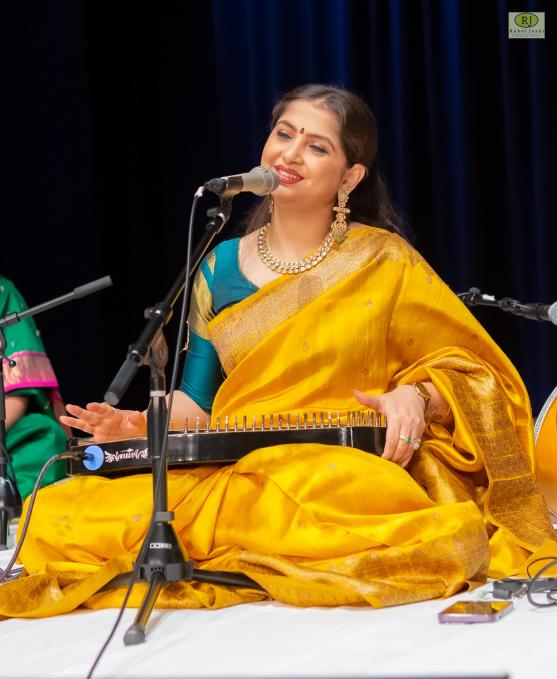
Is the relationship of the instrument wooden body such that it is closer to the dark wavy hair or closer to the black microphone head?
the dark wavy hair

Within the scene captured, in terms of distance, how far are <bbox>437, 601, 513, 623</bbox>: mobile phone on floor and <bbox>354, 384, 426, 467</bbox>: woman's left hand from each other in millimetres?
443

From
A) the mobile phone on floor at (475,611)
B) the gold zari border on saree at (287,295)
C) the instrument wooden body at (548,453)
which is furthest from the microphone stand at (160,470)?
the instrument wooden body at (548,453)

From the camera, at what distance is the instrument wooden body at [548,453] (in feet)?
9.14

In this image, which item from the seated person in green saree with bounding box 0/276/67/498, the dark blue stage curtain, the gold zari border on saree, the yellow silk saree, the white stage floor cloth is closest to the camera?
the white stage floor cloth

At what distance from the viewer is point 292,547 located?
2148mm

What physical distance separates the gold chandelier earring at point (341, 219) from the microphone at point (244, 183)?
1.75 ft

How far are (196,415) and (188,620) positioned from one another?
87cm

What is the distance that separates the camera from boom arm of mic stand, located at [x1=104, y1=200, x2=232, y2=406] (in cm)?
167

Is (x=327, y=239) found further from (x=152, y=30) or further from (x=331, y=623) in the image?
(x=152, y=30)

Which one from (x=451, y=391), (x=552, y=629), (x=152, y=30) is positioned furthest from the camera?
(x=152, y=30)

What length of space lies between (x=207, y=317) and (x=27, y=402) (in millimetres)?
1629

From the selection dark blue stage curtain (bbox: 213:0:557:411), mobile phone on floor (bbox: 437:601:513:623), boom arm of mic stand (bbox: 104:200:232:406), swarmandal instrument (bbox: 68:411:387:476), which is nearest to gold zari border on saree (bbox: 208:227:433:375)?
swarmandal instrument (bbox: 68:411:387:476)

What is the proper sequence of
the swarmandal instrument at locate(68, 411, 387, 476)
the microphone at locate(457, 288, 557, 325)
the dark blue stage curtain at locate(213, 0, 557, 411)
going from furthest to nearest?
the dark blue stage curtain at locate(213, 0, 557, 411) < the microphone at locate(457, 288, 557, 325) < the swarmandal instrument at locate(68, 411, 387, 476)

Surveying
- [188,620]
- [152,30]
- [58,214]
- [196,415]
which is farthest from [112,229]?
[188,620]
